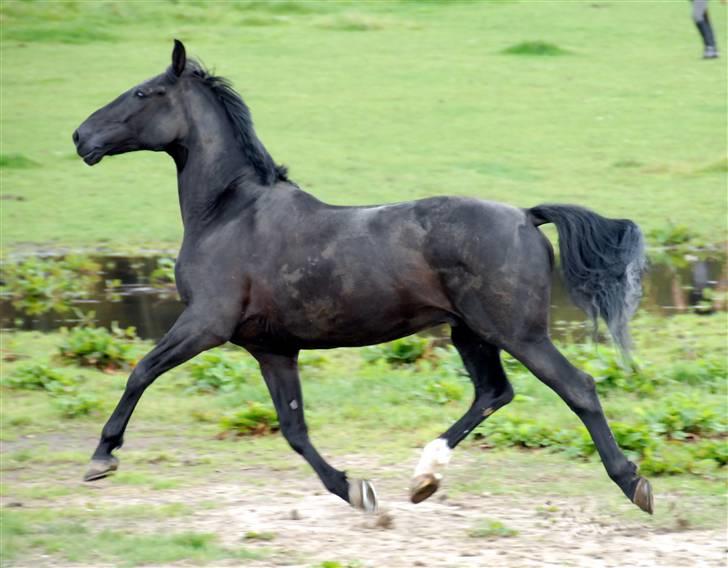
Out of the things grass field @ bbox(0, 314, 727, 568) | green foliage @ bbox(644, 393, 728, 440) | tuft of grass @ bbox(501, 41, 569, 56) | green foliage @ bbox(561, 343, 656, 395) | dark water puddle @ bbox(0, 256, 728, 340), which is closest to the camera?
grass field @ bbox(0, 314, 727, 568)

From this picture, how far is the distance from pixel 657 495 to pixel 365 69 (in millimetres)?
13383

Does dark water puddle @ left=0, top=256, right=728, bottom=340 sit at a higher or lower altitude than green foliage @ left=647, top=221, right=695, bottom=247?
lower

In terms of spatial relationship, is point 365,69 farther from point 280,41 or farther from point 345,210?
point 345,210

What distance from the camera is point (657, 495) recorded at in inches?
245

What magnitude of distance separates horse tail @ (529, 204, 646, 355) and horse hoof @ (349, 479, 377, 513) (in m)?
1.18

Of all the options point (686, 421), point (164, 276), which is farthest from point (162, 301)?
point (686, 421)

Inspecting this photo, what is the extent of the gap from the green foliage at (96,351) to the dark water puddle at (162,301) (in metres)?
0.71

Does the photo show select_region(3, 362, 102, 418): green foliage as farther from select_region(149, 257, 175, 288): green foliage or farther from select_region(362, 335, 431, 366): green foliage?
select_region(149, 257, 175, 288): green foliage

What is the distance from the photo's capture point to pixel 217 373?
823 cm

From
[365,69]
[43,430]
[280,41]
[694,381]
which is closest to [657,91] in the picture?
[365,69]

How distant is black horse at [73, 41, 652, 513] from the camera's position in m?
5.64

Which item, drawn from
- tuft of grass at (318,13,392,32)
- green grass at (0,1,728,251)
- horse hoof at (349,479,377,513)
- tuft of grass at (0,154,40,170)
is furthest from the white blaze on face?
tuft of grass at (318,13,392,32)

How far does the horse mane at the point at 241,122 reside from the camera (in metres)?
6.34

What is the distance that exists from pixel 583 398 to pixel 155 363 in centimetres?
180
